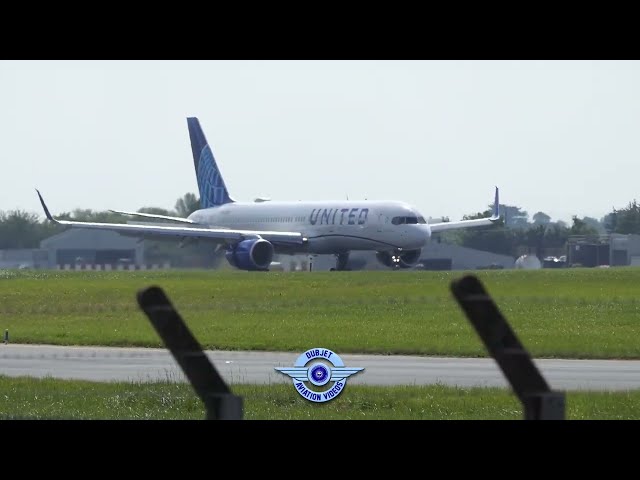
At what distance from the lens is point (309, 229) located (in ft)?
205

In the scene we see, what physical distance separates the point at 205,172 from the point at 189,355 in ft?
233

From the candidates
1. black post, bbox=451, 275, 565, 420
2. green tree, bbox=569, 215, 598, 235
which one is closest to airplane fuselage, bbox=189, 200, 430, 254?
green tree, bbox=569, 215, 598, 235

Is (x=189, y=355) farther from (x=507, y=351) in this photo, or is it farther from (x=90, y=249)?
(x=90, y=249)

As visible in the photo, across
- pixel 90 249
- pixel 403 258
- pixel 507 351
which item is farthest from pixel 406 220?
pixel 507 351

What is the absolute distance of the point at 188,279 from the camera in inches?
1828

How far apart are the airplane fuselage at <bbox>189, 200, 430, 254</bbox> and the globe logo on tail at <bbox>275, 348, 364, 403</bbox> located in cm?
3661

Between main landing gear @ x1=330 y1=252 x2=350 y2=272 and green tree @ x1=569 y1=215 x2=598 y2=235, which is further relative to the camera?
green tree @ x1=569 y1=215 x2=598 y2=235

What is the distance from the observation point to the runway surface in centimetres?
1812

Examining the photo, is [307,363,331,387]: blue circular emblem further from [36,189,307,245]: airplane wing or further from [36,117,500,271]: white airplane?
[36,189,307,245]: airplane wing

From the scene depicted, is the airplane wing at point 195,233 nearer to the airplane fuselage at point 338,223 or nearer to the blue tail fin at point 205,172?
the airplane fuselage at point 338,223
